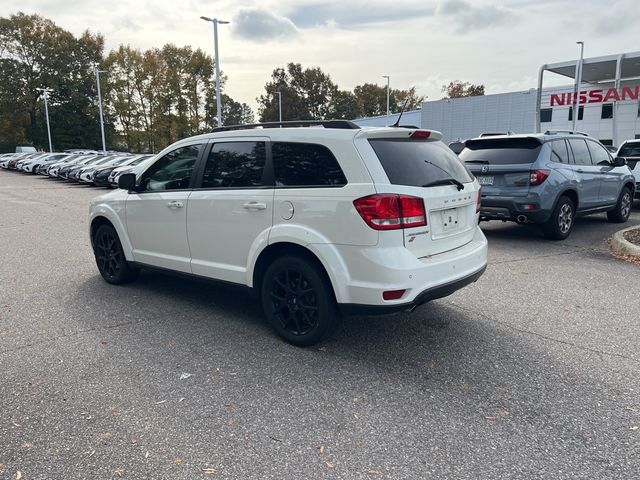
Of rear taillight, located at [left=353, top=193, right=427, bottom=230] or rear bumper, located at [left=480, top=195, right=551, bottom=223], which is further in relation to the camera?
rear bumper, located at [left=480, top=195, right=551, bottom=223]

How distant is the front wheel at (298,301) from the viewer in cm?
383

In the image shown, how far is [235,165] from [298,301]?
1397 millimetres

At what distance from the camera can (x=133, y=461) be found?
2.64 metres

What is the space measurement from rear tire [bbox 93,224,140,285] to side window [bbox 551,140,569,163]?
675 cm

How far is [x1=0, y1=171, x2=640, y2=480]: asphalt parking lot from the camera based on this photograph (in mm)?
2635

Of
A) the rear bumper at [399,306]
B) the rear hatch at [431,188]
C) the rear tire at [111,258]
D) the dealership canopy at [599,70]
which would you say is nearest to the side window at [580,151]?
the rear hatch at [431,188]

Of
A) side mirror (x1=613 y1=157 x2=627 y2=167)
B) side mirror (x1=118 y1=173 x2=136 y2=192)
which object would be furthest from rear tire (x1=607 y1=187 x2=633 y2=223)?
side mirror (x1=118 y1=173 x2=136 y2=192)

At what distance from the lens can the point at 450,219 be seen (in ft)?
13.3

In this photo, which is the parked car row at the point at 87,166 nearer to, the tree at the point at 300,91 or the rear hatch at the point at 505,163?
the rear hatch at the point at 505,163

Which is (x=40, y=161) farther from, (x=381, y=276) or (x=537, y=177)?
(x=381, y=276)

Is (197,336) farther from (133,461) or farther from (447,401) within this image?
(447,401)

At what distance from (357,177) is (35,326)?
3297mm

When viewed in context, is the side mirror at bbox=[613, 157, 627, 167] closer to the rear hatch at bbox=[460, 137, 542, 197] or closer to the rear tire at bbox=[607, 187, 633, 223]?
the rear tire at bbox=[607, 187, 633, 223]

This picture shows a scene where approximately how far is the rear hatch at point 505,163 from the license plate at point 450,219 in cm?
442
